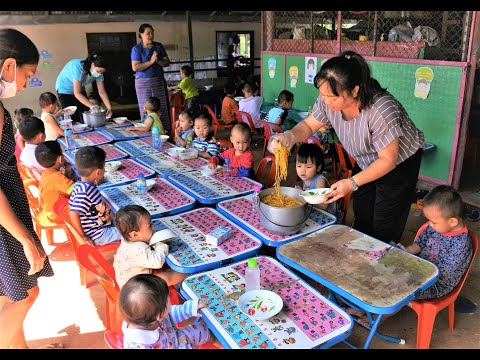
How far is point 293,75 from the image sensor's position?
26.9 ft

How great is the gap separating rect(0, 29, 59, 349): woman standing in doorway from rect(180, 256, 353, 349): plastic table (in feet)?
3.37

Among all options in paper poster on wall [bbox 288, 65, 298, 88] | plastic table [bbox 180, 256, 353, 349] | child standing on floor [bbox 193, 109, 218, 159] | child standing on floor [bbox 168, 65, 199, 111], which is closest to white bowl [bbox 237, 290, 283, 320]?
plastic table [bbox 180, 256, 353, 349]

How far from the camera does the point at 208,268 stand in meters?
2.43

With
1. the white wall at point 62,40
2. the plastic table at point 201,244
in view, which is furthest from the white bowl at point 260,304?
the white wall at point 62,40

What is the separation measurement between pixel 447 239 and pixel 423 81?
374cm

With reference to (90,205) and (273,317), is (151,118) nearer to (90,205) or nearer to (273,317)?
(90,205)

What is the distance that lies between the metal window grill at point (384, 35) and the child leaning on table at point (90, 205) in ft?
15.8

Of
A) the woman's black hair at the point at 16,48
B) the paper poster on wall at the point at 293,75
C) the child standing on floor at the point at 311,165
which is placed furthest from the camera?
the paper poster on wall at the point at 293,75

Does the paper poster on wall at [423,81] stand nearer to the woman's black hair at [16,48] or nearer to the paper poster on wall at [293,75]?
the paper poster on wall at [293,75]

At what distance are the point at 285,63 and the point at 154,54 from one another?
3078 mm

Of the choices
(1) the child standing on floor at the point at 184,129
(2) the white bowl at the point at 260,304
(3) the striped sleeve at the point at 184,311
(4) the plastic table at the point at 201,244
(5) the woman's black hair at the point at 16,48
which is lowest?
(3) the striped sleeve at the point at 184,311

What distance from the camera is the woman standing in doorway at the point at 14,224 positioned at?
7.17ft

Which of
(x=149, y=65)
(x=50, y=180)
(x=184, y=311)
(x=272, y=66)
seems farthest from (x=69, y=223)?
(x=272, y=66)
